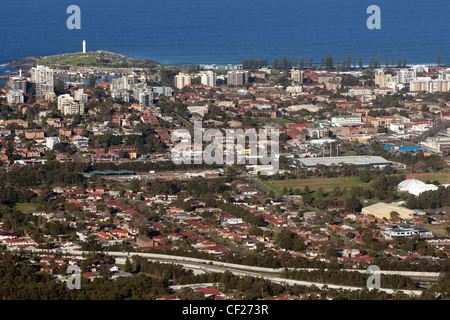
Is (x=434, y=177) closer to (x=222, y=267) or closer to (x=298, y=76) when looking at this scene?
(x=222, y=267)

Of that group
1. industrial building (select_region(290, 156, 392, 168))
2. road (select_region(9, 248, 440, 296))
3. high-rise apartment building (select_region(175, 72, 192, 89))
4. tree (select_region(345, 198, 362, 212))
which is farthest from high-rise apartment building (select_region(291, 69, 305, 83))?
road (select_region(9, 248, 440, 296))

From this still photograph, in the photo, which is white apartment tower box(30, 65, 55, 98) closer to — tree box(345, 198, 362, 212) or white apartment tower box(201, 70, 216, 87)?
white apartment tower box(201, 70, 216, 87)

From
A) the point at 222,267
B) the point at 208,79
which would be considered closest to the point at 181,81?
the point at 208,79

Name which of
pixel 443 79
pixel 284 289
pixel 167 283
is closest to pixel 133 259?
pixel 167 283

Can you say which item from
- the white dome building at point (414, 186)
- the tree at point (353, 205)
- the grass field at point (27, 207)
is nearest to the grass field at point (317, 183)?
the white dome building at point (414, 186)
